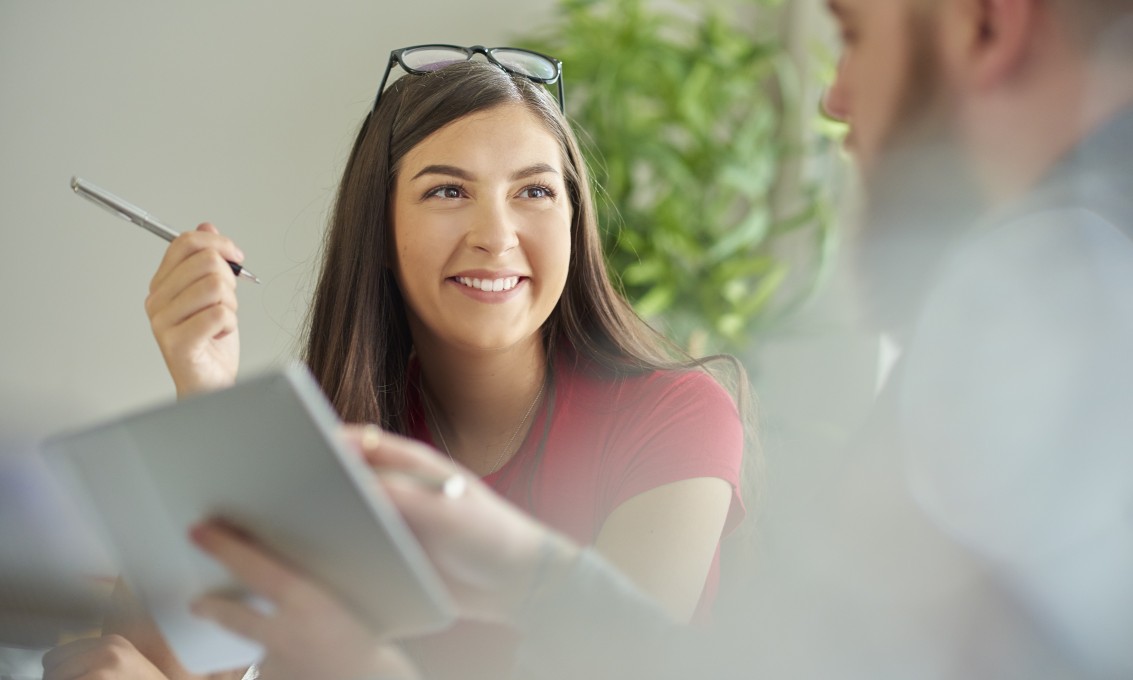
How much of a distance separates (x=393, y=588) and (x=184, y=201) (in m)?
1.52

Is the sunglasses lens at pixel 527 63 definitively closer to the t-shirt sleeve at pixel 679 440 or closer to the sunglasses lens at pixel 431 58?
the sunglasses lens at pixel 431 58

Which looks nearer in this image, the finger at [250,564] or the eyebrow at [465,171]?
the finger at [250,564]

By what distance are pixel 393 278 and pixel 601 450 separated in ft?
0.81

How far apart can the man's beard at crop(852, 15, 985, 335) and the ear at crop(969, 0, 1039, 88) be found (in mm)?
16

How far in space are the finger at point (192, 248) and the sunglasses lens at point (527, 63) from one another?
0.29 meters

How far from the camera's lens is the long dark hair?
0.91m

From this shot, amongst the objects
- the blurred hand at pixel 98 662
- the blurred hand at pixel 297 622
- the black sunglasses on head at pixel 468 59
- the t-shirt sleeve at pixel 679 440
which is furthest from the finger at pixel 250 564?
the black sunglasses on head at pixel 468 59

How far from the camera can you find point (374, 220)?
926 mm

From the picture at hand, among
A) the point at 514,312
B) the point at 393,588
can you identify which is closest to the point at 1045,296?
the point at 393,588

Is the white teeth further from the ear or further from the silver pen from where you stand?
the ear

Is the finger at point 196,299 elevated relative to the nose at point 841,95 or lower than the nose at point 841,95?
lower

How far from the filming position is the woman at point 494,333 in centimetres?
84

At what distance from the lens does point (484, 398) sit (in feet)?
3.19

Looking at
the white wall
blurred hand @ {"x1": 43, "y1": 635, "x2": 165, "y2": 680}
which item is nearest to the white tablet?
blurred hand @ {"x1": 43, "y1": 635, "x2": 165, "y2": 680}
